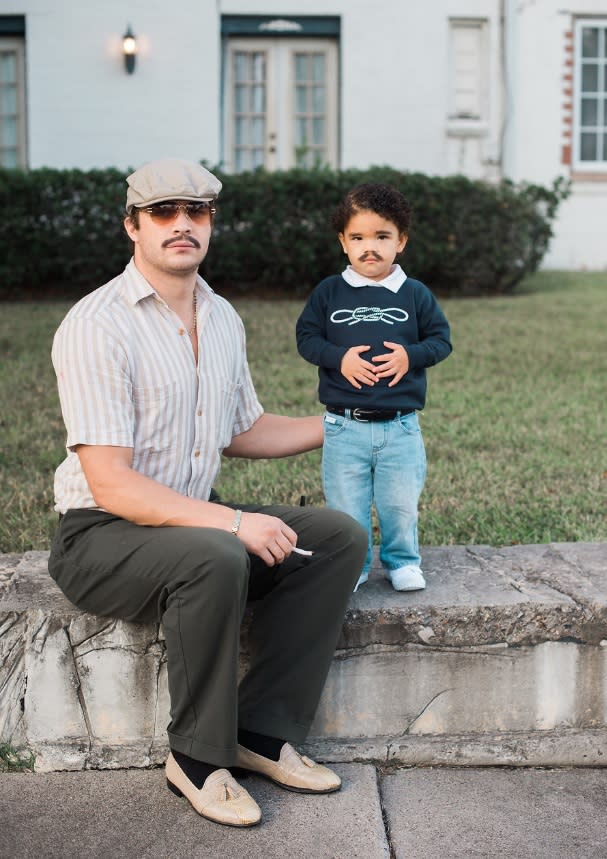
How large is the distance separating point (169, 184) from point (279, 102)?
12004mm

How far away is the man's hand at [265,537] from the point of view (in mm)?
2645

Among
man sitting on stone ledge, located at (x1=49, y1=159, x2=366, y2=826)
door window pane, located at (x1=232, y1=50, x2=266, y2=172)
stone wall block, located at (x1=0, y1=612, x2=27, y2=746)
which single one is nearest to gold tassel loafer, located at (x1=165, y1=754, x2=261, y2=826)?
man sitting on stone ledge, located at (x1=49, y1=159, x2=366, y2=826)

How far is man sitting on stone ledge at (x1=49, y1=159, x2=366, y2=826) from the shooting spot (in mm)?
2553

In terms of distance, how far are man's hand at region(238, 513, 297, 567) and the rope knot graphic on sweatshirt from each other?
0.73 meters

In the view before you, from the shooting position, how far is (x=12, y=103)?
14.2 meters

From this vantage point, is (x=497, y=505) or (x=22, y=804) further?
(x=497, y=505)

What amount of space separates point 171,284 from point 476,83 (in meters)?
12.7

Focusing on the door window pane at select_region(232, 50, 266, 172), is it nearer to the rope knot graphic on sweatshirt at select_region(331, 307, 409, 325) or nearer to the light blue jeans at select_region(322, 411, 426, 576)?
the rope knot graphic on sweatshirt at select_region(331, 307, 409, 325)

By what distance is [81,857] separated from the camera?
2428mm

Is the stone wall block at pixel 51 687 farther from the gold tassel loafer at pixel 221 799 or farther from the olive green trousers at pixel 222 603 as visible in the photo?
the gold tassel loafer at pixel 221 799

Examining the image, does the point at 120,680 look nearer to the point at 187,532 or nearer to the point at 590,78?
the point at 187,532

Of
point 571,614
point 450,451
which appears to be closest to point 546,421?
point 450,451

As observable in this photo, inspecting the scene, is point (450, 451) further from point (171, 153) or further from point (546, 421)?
point (171, 153)

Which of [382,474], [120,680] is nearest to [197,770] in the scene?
[120,680]
